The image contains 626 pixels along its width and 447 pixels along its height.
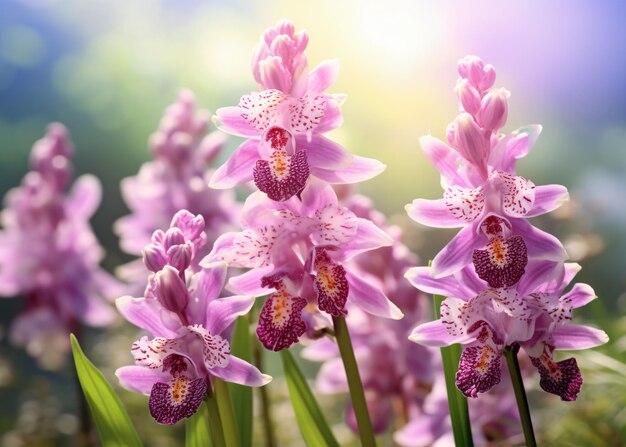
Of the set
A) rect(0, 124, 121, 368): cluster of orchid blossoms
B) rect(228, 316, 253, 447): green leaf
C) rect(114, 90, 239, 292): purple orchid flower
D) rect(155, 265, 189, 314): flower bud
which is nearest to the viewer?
rect(155, 265, 189, 314): flower bud

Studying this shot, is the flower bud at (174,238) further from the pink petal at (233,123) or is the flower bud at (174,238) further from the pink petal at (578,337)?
the pink petal at (578,337)

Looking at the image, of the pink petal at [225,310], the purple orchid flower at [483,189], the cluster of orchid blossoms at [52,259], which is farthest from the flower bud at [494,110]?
the cluster of orchid blossoms at [52,259]

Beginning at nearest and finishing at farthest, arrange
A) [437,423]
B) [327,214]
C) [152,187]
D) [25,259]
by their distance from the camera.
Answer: [327,214] < [437,423] < [152,187] < [25,259]

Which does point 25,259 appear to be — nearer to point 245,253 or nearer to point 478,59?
point 245,253

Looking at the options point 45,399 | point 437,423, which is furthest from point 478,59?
point 45,399

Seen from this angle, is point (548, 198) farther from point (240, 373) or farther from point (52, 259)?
point (52, 259)

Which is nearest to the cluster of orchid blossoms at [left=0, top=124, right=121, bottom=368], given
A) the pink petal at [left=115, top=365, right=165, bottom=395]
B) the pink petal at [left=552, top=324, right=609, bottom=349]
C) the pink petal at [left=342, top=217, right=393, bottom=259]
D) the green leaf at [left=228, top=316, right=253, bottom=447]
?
the green leaf at [left=228, top=316, right=253, bottom=447]

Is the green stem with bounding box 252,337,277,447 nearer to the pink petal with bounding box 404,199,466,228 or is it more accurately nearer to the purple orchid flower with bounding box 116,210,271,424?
the purple orchid flower with bounding box 116,210,271,424
